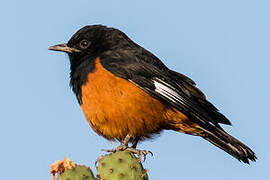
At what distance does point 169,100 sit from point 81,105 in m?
1.34

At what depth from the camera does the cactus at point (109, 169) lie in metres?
4.19

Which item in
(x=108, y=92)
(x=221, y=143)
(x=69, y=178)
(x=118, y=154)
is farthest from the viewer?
(x=221, y=143)

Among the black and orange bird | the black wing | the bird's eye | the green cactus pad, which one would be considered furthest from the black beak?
Result: the green cactus pad

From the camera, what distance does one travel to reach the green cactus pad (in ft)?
13.6

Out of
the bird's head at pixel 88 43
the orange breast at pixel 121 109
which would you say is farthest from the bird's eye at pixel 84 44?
the orange breast at pixel 121 109

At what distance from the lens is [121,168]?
4.58 m

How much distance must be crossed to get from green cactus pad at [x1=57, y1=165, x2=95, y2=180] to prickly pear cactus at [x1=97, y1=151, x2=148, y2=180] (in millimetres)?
320

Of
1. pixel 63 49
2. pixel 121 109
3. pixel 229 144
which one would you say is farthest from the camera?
pixel 63 49

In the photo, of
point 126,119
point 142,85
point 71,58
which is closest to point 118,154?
point 126,119

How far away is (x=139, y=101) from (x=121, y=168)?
6.33 feet

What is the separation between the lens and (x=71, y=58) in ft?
24.6

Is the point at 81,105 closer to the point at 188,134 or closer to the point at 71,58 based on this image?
the point at 71,58

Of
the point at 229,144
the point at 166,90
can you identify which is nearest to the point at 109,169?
the point at 166,90

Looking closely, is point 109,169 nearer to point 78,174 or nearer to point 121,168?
point 121,168
